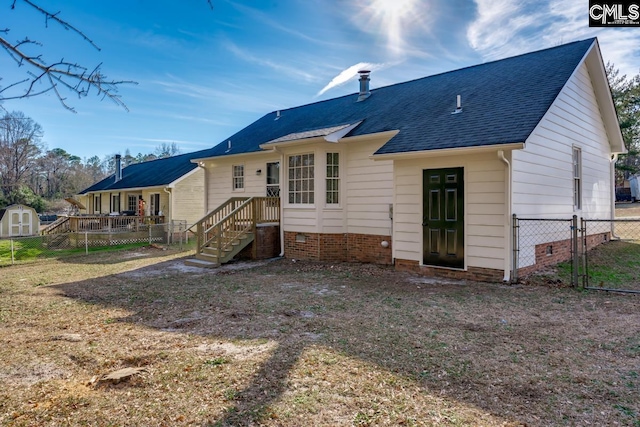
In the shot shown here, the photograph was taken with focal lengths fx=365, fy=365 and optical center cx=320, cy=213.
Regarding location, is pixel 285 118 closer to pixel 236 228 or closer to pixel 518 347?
pixel 236 228

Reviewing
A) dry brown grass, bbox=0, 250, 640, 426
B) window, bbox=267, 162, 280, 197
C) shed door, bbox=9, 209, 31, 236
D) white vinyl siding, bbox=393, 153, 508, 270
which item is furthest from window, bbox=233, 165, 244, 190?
shed door, bbox=9, 209, 31, 236

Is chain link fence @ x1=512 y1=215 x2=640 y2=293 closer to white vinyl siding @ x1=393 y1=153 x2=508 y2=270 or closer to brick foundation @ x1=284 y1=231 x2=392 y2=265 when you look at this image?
white vinyl siding @ x1=393 y1=153 x2=508 y2=270

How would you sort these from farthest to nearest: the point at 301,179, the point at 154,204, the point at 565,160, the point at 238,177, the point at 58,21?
the point at 154,204 < the point at 238,177 < the point at 301,179 < the point at 565,160 < the point at 58,21

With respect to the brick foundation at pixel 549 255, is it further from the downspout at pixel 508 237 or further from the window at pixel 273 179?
the window at pixel 273 179

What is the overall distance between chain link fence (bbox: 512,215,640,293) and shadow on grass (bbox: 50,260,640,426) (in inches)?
31.8

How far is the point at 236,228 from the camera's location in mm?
11195

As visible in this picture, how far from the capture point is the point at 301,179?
1085cm

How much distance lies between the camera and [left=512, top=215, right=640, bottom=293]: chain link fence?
6980mm

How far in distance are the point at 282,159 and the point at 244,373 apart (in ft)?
27.2

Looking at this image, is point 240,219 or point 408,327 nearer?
point 408,327

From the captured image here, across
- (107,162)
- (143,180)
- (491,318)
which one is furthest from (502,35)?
(107,162)

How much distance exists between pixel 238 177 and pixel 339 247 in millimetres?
5689

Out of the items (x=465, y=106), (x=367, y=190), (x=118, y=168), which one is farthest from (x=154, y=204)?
(x=465, y=106)

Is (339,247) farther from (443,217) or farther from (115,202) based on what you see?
(115,202)
